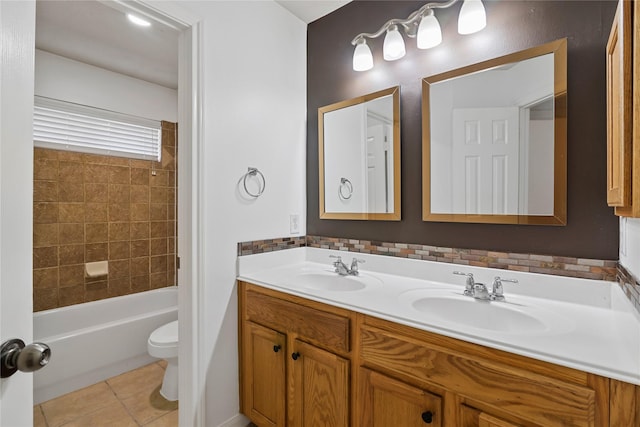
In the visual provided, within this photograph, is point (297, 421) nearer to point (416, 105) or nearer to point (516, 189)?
point (516, 189)

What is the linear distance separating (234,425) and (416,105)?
78.0 inches

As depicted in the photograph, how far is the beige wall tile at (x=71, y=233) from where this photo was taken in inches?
94.9

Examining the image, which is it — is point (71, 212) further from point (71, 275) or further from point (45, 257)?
point (71, 275)

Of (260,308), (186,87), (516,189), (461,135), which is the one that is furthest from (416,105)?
(260,308)

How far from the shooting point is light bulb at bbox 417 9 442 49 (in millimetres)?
1484

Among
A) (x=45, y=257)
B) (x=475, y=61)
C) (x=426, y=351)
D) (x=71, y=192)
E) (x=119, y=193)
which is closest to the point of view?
(x=426, y=351)

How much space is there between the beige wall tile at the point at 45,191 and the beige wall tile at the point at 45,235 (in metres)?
0.20

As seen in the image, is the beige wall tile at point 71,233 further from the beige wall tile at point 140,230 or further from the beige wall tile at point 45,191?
the beige wall tile at point 140,230

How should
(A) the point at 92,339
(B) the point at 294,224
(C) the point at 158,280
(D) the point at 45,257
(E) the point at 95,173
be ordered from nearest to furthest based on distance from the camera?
(B) the point at 294,224
(A) the point at 92,339
(D) the point at 45,257
(E) the point at 95,173
(C) the point at 158,280

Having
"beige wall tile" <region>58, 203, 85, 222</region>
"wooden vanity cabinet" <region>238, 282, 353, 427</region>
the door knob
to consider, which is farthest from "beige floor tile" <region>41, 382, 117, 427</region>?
the door knob

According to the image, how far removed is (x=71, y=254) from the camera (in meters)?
2.46

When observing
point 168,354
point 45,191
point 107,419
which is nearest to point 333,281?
point 168,354

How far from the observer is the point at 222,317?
165 cm

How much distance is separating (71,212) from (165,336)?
51.5 inches
